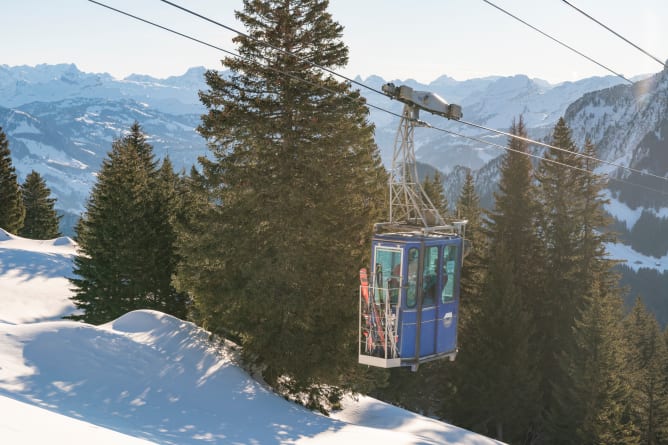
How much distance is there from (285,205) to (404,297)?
22.0 ft

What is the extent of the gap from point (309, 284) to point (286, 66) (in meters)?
7.38

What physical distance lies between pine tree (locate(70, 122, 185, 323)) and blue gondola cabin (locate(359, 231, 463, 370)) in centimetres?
1742

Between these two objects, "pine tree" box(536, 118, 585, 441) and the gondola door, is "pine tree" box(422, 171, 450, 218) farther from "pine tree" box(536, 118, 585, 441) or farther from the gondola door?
the gondola door

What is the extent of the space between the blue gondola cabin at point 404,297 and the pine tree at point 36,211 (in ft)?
221

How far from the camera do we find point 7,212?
2475 inches

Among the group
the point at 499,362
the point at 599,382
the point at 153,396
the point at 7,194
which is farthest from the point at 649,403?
the point at 7,194

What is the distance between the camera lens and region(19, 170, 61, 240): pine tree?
74.2 metres

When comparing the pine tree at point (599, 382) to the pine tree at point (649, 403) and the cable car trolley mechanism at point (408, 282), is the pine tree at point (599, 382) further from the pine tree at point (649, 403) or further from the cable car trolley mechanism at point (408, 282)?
the cable car trolley mechanism at point (408, 282)

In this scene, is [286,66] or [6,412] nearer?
[6,412]

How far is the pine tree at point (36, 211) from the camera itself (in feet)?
244

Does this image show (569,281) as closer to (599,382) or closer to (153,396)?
(599,382)

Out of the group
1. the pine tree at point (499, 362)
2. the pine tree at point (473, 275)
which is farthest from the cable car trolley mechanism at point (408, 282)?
the pine tree at point (473, 275)

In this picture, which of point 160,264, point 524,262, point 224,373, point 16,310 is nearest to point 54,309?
point 16,310

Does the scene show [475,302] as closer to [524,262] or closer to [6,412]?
[524,262]
